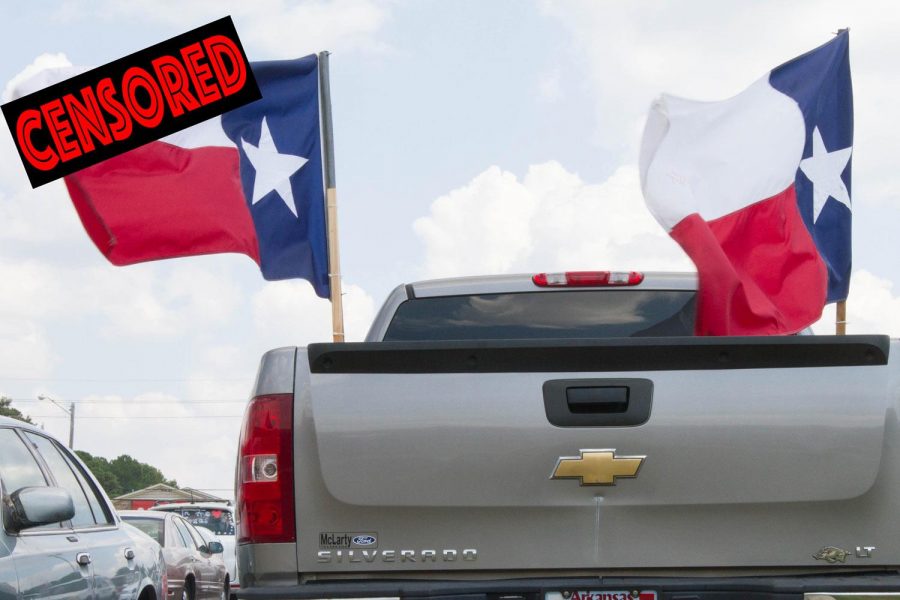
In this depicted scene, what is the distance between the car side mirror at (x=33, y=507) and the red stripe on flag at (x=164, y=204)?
16.8 feet

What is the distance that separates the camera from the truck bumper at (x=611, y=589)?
4305 millimetres

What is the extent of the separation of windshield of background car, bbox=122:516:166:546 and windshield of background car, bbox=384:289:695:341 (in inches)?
367

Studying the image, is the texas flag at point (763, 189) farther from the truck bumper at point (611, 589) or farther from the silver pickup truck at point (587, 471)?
the truck bumper at point (611, 589)

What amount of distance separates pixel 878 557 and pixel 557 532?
3.56ft

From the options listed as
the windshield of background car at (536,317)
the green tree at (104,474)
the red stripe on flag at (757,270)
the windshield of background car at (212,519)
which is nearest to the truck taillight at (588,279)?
the windshield of background car at (536,317)

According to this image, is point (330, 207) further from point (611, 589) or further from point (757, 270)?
point (611, 589)

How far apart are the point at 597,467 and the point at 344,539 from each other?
0.89 metres

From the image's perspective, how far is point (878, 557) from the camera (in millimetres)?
4422

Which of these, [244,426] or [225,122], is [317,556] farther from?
[225,122]

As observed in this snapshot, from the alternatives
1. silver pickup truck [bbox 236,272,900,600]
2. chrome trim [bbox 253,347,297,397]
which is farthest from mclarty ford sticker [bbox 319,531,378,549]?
chrome trim [bbox 253,347,297,397]

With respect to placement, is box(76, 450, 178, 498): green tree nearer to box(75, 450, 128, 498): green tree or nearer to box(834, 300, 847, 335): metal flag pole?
box(75, 450, 128, 498): green tree

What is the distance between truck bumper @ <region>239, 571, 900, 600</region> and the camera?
430 cm

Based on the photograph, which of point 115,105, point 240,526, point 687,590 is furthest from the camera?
point 115,105

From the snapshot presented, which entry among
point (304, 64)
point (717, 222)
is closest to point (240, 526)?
point (717, 222)
